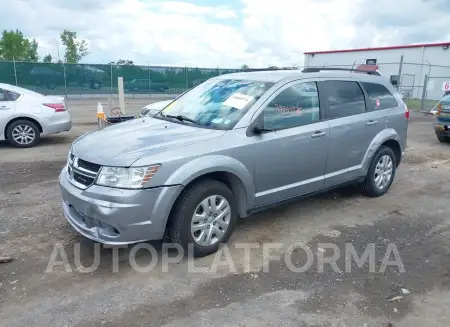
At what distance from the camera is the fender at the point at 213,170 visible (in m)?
3.56

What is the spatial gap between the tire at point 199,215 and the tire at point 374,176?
2.42m

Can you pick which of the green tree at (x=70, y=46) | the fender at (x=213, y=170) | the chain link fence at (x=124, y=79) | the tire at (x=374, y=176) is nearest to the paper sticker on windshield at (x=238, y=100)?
the fender at (x=213, y=170)

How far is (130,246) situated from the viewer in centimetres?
414

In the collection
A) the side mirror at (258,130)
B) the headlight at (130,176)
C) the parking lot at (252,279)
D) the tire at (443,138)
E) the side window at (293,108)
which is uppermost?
the side window at (293,108)

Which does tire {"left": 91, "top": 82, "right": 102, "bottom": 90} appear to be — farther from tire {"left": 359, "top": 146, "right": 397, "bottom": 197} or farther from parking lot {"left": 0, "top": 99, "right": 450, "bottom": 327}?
tire {"left": 359, "top": 146, "right": 397, "bottom": 197}

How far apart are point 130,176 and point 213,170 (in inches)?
30.6

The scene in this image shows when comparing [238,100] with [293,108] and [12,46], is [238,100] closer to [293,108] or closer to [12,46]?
[293,108]

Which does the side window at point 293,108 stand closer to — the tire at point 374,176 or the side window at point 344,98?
the side window at point 344,98

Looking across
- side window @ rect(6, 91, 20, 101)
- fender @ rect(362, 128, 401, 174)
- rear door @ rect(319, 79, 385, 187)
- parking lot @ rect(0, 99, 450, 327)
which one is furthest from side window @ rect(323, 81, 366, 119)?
side window @ rect(6, 91, 20, 101)

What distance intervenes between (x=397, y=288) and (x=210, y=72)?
26.5m

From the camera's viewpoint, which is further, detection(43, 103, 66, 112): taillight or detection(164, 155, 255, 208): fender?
detection(43, 103, 66, 112): taillight

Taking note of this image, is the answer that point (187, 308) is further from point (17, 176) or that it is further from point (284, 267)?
point (17, 176)

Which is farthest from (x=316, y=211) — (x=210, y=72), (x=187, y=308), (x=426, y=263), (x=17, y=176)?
(x=210, y=72)

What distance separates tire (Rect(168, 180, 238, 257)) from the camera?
366 cm
